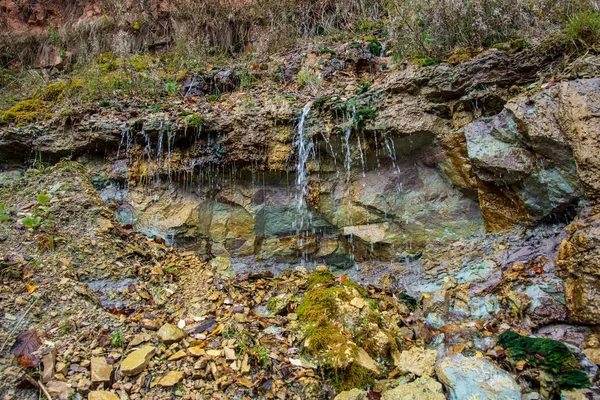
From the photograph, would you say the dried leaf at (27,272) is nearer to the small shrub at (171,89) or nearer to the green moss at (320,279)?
the green moss at (320,279)

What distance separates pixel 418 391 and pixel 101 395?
201cm

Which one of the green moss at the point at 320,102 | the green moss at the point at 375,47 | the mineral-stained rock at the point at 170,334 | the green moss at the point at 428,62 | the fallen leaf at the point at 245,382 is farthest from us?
the green moss at the point at 375,47

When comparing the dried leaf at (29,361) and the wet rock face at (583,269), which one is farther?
the wet rock face at (583,269)

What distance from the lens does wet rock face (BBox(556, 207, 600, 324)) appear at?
100 inches

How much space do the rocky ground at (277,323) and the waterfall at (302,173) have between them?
1.04m

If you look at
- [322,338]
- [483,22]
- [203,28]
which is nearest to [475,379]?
[322,338]

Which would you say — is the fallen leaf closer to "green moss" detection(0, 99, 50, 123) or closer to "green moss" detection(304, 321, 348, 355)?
"green moss" detection(304, 321, 348, 355)

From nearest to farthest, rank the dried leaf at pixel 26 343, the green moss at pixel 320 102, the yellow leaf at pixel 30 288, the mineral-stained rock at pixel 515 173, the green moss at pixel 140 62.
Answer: the dried leaf at pixel 26 343, the yellow leaf at pixel 30 288, the mineral-stained rock at pixel 515 173, the green moss at pixel 320 102, the green moss at pixel 140 62

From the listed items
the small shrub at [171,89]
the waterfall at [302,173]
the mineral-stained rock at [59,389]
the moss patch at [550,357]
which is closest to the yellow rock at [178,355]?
the mineral-stained rock at [59,389]

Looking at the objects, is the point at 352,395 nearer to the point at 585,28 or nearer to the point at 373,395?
the point at 373,395

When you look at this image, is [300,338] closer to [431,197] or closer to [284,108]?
[431,197]

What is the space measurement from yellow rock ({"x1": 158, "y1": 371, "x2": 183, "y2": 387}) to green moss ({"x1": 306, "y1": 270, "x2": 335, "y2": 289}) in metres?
1.61

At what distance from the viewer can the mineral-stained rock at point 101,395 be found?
195 centimetres

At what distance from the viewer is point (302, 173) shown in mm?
4809
